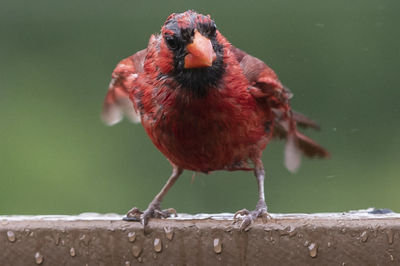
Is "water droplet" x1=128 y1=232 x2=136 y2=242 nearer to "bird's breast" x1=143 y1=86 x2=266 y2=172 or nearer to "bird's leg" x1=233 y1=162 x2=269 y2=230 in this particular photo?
"bird's leg" x1=233 y1=162 x2=269 y2=230

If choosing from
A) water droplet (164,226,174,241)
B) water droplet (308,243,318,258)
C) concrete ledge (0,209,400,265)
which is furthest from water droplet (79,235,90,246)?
water droplet (308,243,318,258)

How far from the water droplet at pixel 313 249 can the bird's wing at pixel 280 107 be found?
3.44 ft

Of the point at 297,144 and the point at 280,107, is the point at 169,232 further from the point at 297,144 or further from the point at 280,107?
the point at 297,144

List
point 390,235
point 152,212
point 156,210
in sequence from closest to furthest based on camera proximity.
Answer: point 390,235, point 152,212, point 156,210

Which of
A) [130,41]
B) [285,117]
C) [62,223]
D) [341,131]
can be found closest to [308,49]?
[341,131]

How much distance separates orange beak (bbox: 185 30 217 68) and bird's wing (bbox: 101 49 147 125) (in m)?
0.61

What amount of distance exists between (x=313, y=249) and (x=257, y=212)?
72 cm

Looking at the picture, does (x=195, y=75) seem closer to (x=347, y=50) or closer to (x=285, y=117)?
(x=285, y=117)

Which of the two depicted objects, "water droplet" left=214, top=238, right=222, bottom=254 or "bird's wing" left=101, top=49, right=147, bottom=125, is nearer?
"water droplet" left=214, top=238, right=222, bottom=254

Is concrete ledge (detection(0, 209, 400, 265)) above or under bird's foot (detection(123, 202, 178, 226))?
above

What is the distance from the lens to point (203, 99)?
3.17 m

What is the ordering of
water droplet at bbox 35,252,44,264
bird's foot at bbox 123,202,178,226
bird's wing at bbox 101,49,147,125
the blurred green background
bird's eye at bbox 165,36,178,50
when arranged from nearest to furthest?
water droplet at bbox 35,252,44,264, bird's eye at bbox 165,36,178,50, bird's foot at bbox 123,202,178,226, bird's wing at bbox 101,49,147,125, the blurred green background

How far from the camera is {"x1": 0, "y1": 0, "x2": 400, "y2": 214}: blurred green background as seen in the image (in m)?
6.10

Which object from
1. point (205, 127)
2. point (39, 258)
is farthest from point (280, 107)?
point (39, 258)
